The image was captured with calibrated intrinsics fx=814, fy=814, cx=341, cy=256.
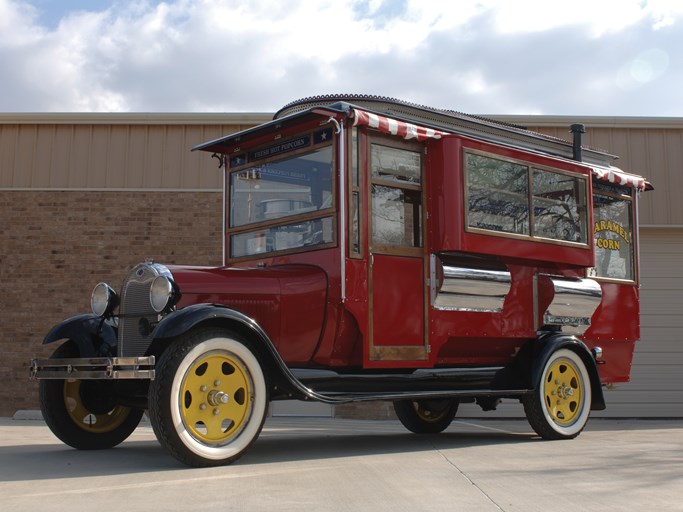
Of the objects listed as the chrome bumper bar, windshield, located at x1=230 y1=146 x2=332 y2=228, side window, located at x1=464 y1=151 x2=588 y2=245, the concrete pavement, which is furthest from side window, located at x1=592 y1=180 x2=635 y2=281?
the chrome bumper bar

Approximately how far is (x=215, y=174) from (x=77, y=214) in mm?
2079

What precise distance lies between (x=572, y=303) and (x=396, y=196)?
224 centimetres

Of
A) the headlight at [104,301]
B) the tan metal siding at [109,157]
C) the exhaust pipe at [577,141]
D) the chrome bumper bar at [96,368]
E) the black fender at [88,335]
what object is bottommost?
the chrome bumper bar at [96,368]

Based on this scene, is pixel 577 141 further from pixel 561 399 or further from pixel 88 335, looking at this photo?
pixel 88 335

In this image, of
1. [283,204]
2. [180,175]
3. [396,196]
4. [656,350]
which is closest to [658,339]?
[656,350]

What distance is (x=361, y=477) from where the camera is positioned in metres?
A: 4.61

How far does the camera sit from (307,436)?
26.2 ft

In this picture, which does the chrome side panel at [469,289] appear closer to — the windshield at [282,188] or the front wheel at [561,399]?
the front wheel at [561,399]

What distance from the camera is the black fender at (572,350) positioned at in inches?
279

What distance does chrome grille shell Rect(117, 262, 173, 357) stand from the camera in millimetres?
5477

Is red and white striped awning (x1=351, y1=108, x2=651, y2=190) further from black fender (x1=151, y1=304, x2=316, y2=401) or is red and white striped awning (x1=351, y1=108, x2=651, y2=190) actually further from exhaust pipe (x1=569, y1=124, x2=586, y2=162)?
exhaust pipe (x1=569, y1=124, x2=586, y2=162)

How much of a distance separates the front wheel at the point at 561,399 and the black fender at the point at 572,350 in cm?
4

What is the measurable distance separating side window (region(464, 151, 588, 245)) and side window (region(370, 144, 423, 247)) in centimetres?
42

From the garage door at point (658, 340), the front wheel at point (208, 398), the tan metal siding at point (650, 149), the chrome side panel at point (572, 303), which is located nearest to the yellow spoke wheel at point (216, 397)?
the front wheel at point (208, 398)
